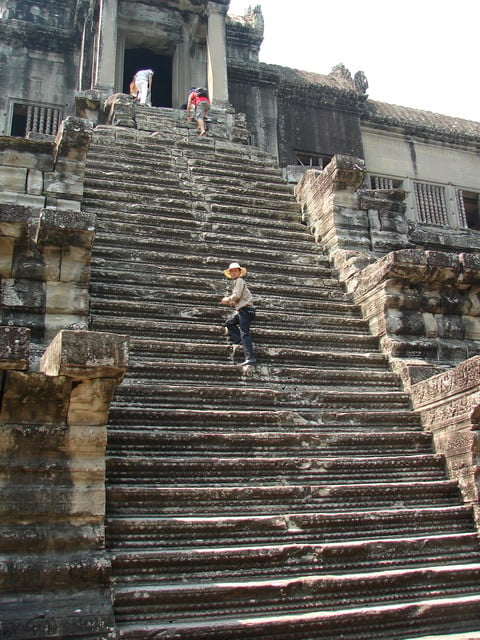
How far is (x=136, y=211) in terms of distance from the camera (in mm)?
8609

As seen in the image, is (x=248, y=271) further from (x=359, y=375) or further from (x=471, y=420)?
(x=471, y=420)

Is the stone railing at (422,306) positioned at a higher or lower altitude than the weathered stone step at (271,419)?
higher

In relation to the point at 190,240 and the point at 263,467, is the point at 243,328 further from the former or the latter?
the point at 190,240

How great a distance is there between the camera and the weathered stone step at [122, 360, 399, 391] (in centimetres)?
592

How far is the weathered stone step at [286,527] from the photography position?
14.4ft

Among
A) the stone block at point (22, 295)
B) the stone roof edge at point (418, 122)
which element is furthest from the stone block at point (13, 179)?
the stone roof edge at point (418, 122)

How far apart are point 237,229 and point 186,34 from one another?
8.84 meters

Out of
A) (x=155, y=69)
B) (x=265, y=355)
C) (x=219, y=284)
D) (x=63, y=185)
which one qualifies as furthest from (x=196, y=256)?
(x=155, y=69)

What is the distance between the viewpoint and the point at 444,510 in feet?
17.0

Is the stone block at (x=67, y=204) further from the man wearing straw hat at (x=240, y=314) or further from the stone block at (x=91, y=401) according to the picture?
the stone block at (x=91, y=401)

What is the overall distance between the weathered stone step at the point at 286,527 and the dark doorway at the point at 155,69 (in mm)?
14322

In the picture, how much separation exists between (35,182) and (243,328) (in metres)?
3.28

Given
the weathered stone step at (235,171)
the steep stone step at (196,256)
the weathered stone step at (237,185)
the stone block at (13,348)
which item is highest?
the weathered stone step at (235,171)

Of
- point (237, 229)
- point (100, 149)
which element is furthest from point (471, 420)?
point (100, 149)
